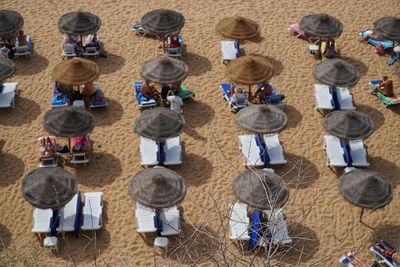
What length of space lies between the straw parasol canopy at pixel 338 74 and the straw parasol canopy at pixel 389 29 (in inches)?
133

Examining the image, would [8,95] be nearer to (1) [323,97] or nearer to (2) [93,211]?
(2) [93,211]

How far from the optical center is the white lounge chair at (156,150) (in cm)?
2072

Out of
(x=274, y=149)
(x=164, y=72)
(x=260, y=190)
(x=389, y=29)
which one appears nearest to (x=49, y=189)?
(x=260, y=190)

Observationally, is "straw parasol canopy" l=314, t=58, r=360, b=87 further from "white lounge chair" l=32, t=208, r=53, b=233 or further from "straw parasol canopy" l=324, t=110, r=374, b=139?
"white lounge chair" l=32, t=208, r=53, b=233

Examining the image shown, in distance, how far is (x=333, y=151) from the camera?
832 inches

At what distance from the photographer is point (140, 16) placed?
2820 cm

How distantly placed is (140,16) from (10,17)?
5.62 metres

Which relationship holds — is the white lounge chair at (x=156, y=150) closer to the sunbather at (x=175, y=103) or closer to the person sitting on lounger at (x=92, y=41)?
the sunbather at (x=175, y=103)

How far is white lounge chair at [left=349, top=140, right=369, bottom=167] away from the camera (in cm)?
2084

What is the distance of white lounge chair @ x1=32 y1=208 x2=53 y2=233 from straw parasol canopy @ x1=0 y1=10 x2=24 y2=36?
920 centimetres

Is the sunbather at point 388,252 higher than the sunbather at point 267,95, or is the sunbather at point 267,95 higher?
the sunbather at point 267,95

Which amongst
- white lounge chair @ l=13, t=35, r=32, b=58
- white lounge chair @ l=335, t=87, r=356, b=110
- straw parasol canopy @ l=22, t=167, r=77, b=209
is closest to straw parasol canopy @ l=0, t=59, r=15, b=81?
white lounge chair @ l=13, t=35, r=32, b=58

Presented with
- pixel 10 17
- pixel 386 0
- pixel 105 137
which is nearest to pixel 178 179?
pixel 105 137

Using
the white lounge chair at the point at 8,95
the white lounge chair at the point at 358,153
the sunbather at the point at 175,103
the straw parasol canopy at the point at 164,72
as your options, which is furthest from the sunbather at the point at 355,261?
the white lounge chair at the point at 8,95
